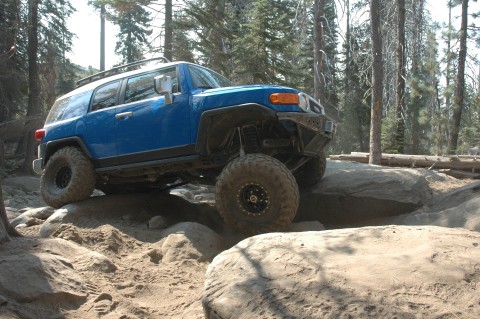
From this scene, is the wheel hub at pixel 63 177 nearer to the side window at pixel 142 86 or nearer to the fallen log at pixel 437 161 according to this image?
the side window at pixel 142 86

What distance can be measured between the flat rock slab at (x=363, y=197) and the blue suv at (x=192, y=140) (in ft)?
1.20

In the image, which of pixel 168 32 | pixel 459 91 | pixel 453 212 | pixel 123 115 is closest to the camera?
pixel 453 212

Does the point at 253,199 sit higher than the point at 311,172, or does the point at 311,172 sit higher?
the point at 311,172

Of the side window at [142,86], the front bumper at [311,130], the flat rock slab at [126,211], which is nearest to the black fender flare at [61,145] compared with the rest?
the flat rock slab at [126,211]

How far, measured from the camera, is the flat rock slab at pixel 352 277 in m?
2.20

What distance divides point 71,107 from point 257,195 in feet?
12.1

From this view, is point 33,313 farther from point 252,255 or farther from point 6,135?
point 6,135

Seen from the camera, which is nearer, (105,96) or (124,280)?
(124,280)

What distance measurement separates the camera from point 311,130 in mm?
A: 5332

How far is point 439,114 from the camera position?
2184 cm

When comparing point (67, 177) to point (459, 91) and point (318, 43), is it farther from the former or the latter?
point (459, 91)

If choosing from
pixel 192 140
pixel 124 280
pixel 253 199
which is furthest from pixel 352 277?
pixel 192 140

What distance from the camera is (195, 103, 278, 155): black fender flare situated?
502 cm

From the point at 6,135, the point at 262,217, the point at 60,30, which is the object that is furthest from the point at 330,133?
the point at 60,30
